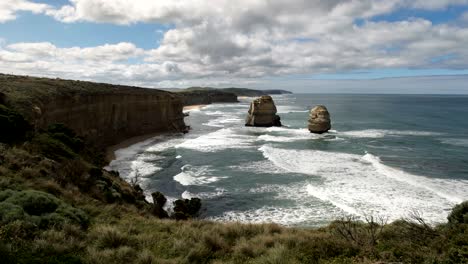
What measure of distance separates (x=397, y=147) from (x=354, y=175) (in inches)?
646

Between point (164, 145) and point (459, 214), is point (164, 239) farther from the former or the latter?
point (164, 145)

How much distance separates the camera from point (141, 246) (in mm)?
8484

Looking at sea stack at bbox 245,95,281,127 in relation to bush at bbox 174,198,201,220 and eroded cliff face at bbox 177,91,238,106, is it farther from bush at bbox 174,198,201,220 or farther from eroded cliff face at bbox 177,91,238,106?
eroded cliff face at bbox 177,91,238,106

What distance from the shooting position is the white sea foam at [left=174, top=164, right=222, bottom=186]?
2716 cm

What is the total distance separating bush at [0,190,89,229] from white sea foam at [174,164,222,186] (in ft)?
55.3

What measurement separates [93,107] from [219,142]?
52.1ft

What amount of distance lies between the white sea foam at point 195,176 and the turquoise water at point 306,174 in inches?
3.1

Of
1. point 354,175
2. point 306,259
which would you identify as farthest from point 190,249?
point 354,175

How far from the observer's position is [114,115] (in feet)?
149

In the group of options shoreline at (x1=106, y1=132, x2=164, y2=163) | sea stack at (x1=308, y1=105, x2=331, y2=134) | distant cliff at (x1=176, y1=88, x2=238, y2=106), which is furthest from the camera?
distant cliff at (x1=176, y1=88, x2=238, y2=106)

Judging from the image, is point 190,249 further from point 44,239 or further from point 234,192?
point 234,192

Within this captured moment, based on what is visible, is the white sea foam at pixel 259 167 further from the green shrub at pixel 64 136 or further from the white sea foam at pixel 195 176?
the green shrub at pixel 64 136

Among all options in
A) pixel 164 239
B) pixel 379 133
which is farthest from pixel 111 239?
pixel 379 133

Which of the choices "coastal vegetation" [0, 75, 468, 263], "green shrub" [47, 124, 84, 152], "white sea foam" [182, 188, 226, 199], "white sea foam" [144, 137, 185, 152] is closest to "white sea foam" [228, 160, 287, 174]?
"white sea foam" [182, 188, 226, 199]
